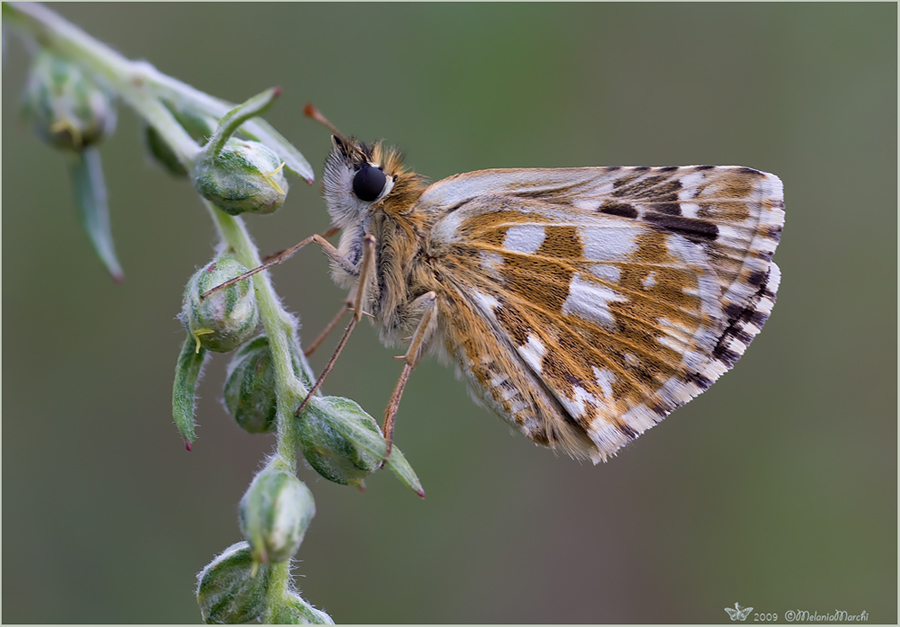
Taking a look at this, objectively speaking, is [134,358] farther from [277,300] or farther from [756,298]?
[756,298]

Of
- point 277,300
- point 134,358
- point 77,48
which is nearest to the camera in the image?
point 277,300

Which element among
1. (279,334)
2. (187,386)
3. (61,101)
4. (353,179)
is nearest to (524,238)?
(353,179)

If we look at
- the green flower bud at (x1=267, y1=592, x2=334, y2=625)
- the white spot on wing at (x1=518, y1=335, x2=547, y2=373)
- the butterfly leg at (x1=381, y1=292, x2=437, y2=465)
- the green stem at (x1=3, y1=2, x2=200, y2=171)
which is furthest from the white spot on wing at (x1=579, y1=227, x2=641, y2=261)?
the green flower bud at (x1=267, y1=592, x2=334, y2=625)

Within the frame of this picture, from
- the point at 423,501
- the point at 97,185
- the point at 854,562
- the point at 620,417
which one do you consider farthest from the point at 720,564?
the point at 97,185

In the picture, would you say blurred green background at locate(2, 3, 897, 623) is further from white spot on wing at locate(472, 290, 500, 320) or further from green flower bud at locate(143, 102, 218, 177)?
white spot on wing at locate(472, 290, 500, 320)

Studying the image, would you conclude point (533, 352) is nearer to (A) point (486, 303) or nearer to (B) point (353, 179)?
(A) point (486, 303)

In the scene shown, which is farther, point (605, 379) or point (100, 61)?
point (605, 379)
